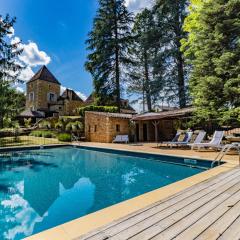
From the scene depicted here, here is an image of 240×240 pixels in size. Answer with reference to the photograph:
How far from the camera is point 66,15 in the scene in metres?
18.8

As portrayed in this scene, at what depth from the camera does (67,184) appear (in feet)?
27.2

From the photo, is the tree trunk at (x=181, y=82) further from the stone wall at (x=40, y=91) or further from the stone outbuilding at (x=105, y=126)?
the stone wall at (x=40, y=91)

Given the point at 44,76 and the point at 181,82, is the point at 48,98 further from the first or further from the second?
the point at 181,82

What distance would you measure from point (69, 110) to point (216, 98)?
3016 centimetres

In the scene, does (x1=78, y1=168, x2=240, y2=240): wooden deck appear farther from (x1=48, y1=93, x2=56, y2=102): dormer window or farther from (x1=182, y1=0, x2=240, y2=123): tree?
(x1=48, y1=93, x2=56, y2=102): dormer window

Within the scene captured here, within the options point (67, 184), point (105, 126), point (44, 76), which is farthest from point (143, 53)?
point (67, 184)

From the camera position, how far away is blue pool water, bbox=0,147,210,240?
525 centimetres

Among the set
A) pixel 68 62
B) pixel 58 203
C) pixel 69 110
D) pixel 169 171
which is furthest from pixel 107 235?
pixel 69 110

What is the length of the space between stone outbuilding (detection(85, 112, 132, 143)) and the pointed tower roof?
71.8 ft

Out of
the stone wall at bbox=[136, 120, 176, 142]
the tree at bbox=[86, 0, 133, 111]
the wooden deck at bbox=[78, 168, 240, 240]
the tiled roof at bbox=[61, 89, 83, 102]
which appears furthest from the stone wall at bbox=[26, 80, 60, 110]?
the wooden deck at bbox=[78, 168, 240, 240]

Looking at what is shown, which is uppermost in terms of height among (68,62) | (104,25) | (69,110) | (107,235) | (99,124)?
(104,25)

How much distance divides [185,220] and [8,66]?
19.5m

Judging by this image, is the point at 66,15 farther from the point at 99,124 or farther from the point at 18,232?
the point at 18,232

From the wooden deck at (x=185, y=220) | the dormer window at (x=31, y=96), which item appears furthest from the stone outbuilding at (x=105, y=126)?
the dormer window at (x=31, y=96)
